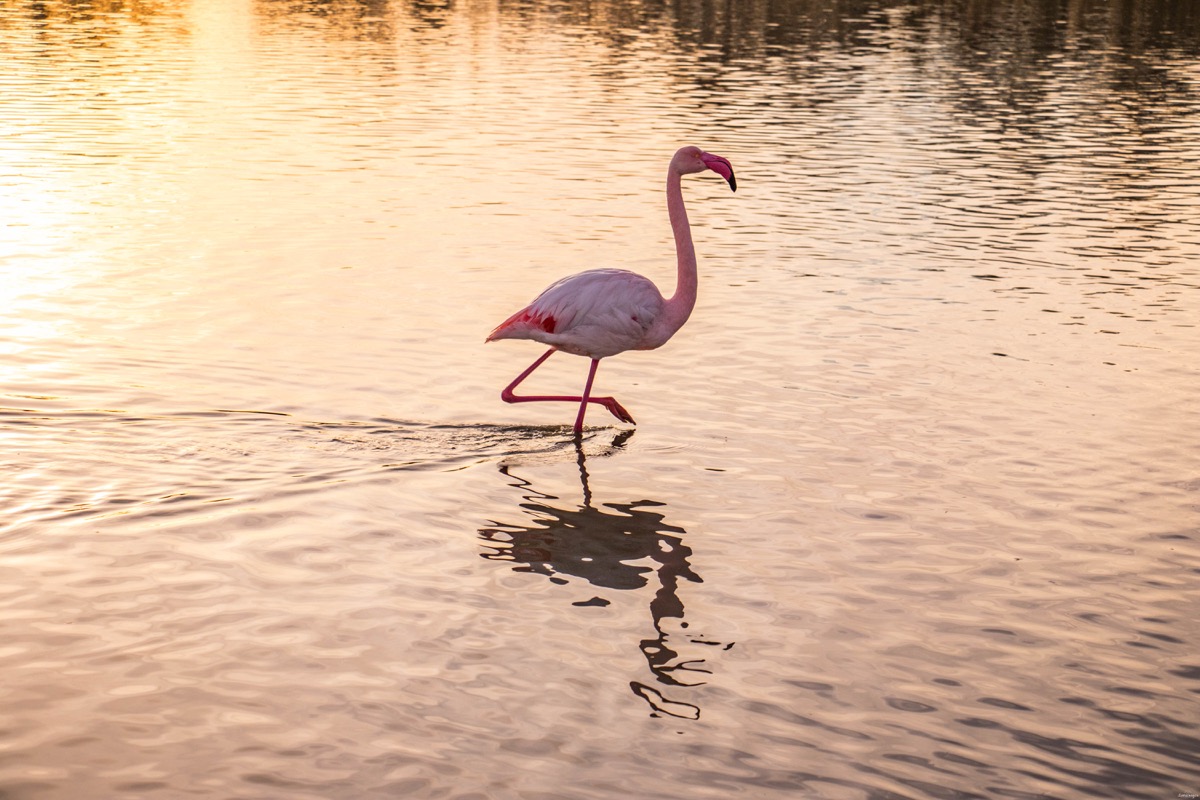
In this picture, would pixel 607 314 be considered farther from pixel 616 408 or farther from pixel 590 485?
pixel 590 485

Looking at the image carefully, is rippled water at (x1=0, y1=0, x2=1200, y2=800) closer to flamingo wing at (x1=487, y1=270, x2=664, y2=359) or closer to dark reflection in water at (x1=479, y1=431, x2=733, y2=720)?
dark reflection in water at (x1=479, y1=431, x2=733, y2=720)

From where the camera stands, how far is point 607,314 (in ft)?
33.1

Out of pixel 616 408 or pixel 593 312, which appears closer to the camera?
pixel 593 312

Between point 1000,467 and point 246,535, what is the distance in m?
4.80

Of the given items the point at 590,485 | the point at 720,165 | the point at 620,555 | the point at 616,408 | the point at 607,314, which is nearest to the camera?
the point at 620,555

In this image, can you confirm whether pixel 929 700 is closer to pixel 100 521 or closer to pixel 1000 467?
pixel 1000 467

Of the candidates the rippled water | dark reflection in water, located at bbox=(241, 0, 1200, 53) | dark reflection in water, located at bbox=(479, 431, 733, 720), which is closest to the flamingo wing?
the rippled water

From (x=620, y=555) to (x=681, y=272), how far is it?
9.08 feet

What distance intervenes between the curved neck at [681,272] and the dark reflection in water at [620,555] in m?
1.52

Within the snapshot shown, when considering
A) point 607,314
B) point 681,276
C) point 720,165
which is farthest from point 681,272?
point 720,165

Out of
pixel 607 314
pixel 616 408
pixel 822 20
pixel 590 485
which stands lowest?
pixel 590 485

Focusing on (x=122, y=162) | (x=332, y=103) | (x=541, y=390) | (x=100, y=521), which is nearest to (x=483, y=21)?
(x=332, y=103)

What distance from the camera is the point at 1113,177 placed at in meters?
21.0

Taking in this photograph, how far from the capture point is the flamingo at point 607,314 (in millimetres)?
10094
